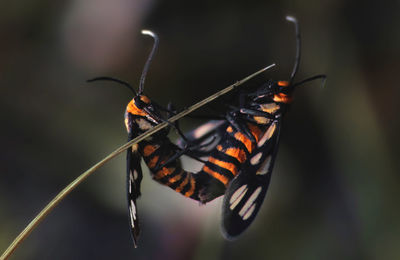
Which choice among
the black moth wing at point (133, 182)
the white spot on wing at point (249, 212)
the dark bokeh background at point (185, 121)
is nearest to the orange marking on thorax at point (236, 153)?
the white spot on wing at point (249, 212)

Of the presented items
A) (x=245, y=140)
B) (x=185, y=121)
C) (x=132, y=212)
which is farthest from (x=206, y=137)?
(x=185, y=121)

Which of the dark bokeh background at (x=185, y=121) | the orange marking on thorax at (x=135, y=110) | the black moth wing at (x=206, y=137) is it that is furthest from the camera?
the dark bokeh background at (x=185, y=121)

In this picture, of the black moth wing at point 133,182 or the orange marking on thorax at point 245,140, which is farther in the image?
the orange marking on thorax at point 245,140

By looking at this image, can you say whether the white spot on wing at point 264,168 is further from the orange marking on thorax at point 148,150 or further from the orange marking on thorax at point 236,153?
the orange marking on thorax at point 148,150

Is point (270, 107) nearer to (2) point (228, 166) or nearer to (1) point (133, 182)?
(2) point (228, 166)

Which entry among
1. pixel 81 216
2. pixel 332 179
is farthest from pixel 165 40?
pixel 332 179

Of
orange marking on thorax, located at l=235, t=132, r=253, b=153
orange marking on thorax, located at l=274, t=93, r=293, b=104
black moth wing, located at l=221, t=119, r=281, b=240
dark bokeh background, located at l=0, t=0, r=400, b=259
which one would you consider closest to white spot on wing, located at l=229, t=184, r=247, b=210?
black moth wing, located at l=221, t=119, r=281, b=240
